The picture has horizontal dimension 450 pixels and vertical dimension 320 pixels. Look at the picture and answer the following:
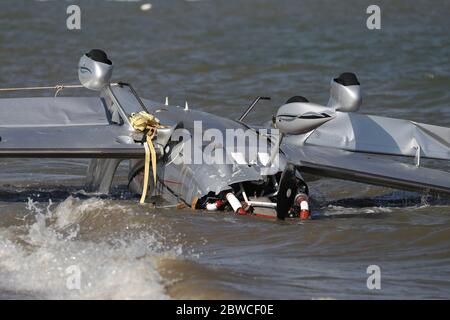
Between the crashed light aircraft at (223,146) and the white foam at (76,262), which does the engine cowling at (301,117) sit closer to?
the crashed light aircraft at (223,146)

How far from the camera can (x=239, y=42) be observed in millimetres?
23359

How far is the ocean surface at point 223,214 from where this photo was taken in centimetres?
797

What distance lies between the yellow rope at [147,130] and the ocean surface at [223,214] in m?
0.36

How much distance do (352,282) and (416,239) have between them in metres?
1.85

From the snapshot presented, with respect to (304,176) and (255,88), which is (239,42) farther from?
(304,176)

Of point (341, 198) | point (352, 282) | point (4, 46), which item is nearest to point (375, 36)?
point (4, 46)

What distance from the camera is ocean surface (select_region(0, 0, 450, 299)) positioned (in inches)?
314

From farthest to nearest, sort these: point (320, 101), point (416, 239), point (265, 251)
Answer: point (320, 101) < point (416, 239) < point (265, 251)

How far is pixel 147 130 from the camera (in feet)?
35.5

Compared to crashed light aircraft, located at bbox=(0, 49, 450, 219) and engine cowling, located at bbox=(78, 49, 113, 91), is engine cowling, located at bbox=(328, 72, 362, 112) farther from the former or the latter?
engine cowling, located at bbox=(78, 49, 113, 91)

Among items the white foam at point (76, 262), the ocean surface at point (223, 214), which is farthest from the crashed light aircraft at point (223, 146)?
the white foam at point (76, 262)

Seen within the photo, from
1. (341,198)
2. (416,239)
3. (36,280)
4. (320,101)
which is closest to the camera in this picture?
(36,280)

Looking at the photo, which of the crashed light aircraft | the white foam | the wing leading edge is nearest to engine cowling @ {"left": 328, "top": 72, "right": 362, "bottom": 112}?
the crashed light aircraft

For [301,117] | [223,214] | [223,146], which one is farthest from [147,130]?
[301,117]
